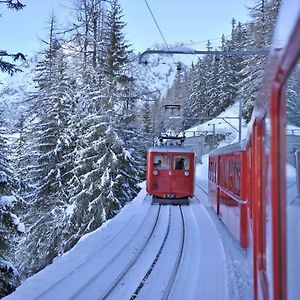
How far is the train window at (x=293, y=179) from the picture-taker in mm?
1848

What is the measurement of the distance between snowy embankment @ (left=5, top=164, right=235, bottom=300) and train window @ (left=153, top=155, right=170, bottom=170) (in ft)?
20.2

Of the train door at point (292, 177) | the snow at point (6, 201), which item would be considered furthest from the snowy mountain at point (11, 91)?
the train door at point (292, 177)

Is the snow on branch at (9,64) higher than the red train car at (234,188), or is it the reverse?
the snow on branch at (9,64)

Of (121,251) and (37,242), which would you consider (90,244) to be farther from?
(37,242)

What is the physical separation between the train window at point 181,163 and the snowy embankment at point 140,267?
6.13 metres

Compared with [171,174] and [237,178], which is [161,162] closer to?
[171,174]

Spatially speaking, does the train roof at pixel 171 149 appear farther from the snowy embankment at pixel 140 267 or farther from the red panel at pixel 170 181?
the snowy embankment at pixel 140 267

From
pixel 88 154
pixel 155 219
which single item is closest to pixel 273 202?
pixel 155 219

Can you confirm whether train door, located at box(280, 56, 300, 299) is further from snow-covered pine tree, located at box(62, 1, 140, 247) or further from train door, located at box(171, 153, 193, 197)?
snow-covered pine tree, located at box(62, 1, 140, 247)

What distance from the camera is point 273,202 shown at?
2150mm

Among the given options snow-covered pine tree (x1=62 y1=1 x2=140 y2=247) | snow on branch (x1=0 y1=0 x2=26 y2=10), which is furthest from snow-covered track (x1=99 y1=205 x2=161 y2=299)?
snow-covered pine tree (x1=62 y1=1 x2=140 y2=247)

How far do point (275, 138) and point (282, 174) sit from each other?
0.78ft

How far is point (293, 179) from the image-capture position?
220 centimetres

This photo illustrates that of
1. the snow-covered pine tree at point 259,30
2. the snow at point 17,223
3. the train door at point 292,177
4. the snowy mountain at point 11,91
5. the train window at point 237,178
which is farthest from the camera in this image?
the snow-covered pine tree at point 259,30
